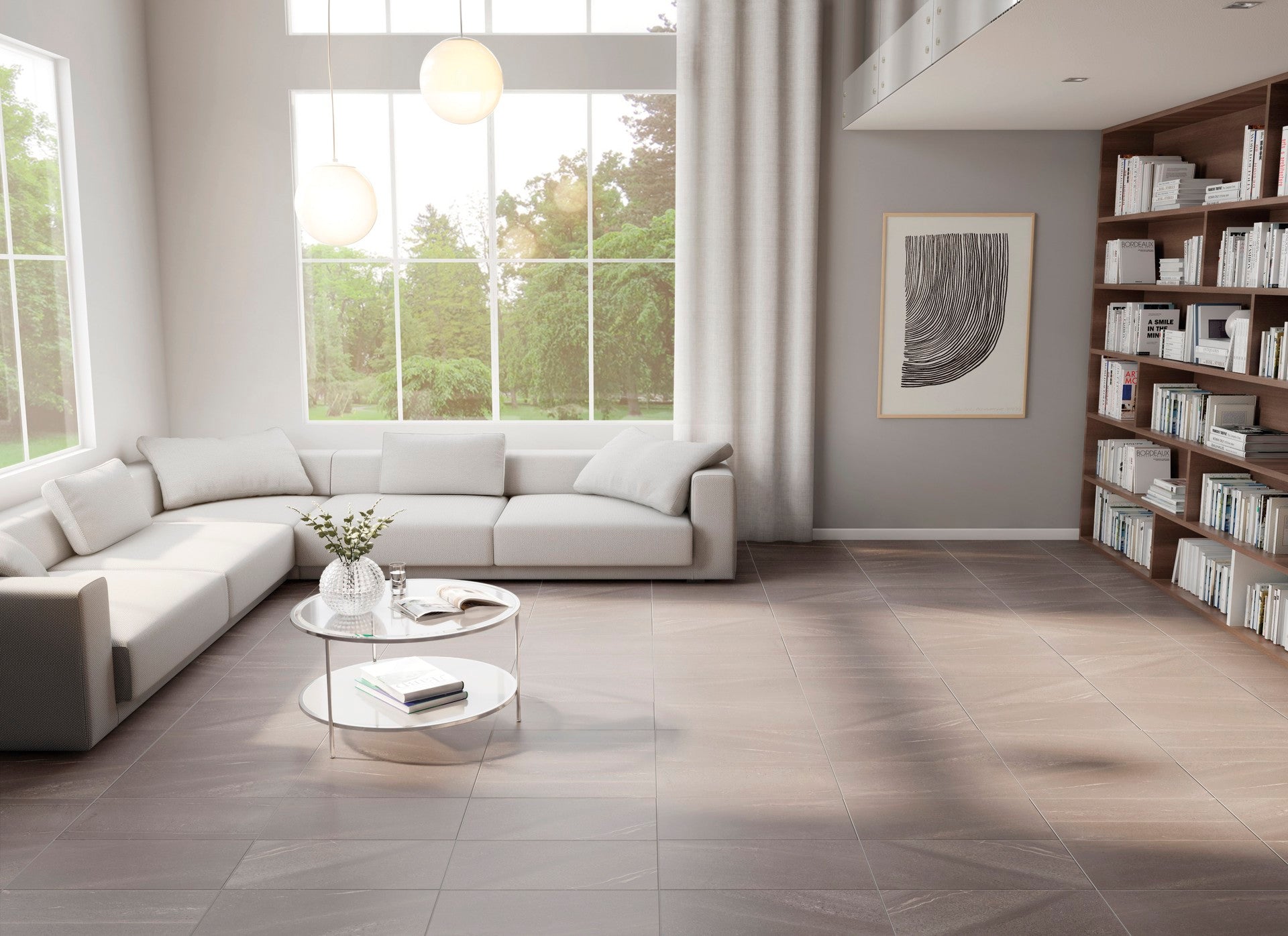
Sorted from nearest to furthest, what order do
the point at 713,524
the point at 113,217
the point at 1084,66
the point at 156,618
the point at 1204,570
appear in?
1. the point at 156,618
2. the point at 1084,66
3. the point at 1204,570
4. the point at 713,524
5. the point at 113,217

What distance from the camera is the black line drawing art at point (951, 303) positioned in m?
6.34

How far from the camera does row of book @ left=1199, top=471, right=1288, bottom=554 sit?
4.54 meters

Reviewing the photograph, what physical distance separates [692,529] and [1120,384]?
2.54 meters

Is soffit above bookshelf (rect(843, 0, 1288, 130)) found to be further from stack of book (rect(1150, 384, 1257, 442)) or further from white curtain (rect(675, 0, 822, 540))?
stack of book (rect(1150, 384, 1257, 442))

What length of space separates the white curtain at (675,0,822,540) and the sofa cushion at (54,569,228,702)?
291 centimetres

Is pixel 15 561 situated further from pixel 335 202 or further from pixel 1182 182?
pixel 1182 182

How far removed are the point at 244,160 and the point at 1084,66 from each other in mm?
4470

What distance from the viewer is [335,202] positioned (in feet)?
14.4

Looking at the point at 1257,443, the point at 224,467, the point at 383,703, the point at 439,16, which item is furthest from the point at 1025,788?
the point at 439,16

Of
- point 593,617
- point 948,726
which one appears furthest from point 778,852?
point 593,617

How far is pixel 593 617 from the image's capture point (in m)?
5.05

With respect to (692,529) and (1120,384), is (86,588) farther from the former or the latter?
(1120,384)

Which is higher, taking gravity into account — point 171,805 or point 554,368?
point 554,368

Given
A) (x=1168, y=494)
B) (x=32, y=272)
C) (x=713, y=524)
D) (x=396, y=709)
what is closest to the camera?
(x=396, y=709)
